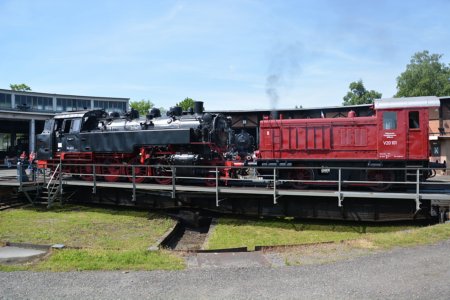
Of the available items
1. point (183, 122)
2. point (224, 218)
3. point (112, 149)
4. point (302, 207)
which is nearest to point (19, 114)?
point (112, 149)

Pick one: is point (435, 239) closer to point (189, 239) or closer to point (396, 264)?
point (396, 264)

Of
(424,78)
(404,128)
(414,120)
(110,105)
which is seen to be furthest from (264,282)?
(424,78)

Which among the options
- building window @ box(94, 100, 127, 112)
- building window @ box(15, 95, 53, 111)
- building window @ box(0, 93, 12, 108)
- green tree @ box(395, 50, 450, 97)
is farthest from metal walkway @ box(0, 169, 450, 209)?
green tree @ box(395, 50, 450, 97)

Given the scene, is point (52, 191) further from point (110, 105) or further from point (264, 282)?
point (110, 105)

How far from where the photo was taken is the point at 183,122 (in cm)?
1491

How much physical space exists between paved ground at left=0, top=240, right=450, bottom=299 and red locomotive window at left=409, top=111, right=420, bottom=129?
6.91 m

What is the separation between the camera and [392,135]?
43.2 ft

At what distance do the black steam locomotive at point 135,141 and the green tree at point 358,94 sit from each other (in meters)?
57.2

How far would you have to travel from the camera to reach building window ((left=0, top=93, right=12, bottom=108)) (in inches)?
1655

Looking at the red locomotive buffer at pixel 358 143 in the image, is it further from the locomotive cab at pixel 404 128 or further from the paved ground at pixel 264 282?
the paved ground at pixel 264 282

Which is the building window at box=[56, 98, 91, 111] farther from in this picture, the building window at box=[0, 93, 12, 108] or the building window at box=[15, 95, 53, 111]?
the building window at box=[0, 93, 12, 108]

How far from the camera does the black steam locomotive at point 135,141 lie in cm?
1440

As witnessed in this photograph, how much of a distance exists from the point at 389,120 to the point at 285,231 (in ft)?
18.8

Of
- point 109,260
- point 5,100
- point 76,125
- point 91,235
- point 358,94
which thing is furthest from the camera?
point 358,94
